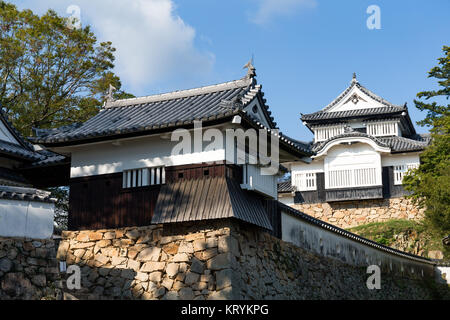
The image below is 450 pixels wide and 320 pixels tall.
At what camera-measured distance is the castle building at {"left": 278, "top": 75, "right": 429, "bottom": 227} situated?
35.3 meters

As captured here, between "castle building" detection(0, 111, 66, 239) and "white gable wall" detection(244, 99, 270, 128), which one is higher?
"white gable wall" detection(244, 99, 270, 128)

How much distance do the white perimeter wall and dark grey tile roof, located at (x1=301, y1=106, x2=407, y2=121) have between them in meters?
26.7

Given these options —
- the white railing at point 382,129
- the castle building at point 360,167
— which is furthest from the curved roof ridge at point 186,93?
the white railing at point 382,129

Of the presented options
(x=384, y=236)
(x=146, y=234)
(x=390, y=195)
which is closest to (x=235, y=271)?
(x=146, y=234)

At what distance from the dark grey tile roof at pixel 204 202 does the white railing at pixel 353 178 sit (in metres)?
20.6

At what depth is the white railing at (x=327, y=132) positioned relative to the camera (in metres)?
39.2

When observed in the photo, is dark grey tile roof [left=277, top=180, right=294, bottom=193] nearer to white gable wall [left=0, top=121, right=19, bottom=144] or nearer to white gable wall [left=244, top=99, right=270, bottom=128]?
white gable wall [left=244, top=99, right=270, bottom=128]

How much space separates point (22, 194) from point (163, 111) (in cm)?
532

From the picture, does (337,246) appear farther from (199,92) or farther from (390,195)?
(390,195)

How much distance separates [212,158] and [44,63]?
13340 mm

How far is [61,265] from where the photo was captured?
53.4 ft

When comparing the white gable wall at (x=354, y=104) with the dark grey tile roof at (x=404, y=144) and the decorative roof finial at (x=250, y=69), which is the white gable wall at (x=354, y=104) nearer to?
the dark grey tile roof at (x=404, y=144)

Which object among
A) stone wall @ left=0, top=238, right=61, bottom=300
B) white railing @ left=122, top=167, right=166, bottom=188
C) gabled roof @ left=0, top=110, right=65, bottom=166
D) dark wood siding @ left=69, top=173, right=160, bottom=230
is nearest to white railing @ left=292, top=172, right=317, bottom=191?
gabled roof @ left=0, top=110, right=65, bottom=166

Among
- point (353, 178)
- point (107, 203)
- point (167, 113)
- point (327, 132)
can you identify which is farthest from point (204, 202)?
point (327, 132)
